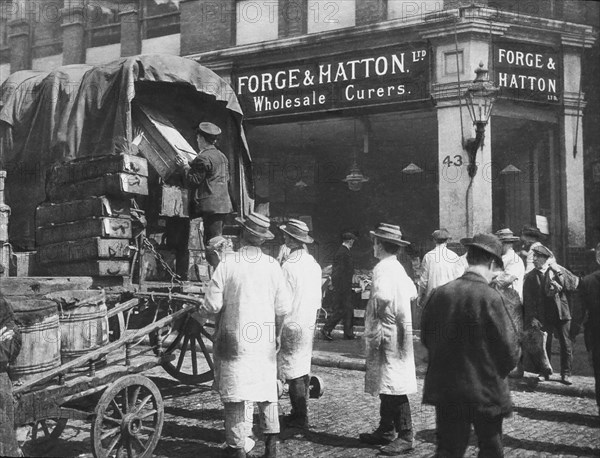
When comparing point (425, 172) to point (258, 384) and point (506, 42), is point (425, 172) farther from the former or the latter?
point (258, 384)

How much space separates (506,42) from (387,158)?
4.68m

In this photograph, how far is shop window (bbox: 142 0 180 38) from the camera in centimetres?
1552

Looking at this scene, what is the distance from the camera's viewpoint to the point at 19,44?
14.3m

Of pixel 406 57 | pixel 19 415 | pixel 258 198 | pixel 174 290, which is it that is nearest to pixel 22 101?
pixel 174 290

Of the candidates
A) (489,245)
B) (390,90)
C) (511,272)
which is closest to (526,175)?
(390,90)

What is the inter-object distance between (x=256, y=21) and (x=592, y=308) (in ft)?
37.2

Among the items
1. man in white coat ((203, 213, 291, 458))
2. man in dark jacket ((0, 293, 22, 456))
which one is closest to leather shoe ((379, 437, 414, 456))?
man in white coat ((203, 213, 291, 458))

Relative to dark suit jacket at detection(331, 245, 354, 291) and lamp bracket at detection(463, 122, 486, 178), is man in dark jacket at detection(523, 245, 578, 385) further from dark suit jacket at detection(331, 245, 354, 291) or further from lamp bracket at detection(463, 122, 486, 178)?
dark suit jacket at detection(331, 245, 354, 291)

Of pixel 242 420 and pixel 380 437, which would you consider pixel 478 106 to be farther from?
pixel 242 420

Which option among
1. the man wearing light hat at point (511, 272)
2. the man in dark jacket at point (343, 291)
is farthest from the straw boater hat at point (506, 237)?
the man in dark jacket at point (343, 291)

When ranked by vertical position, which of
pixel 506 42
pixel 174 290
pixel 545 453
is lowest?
pixel 545 453

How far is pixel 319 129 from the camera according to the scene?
50.3 feet

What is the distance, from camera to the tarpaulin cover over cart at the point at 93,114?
688 centimetres

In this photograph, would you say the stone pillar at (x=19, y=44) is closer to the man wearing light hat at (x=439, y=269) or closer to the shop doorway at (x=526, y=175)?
the man wearing light hat at (x=439, y=269)
